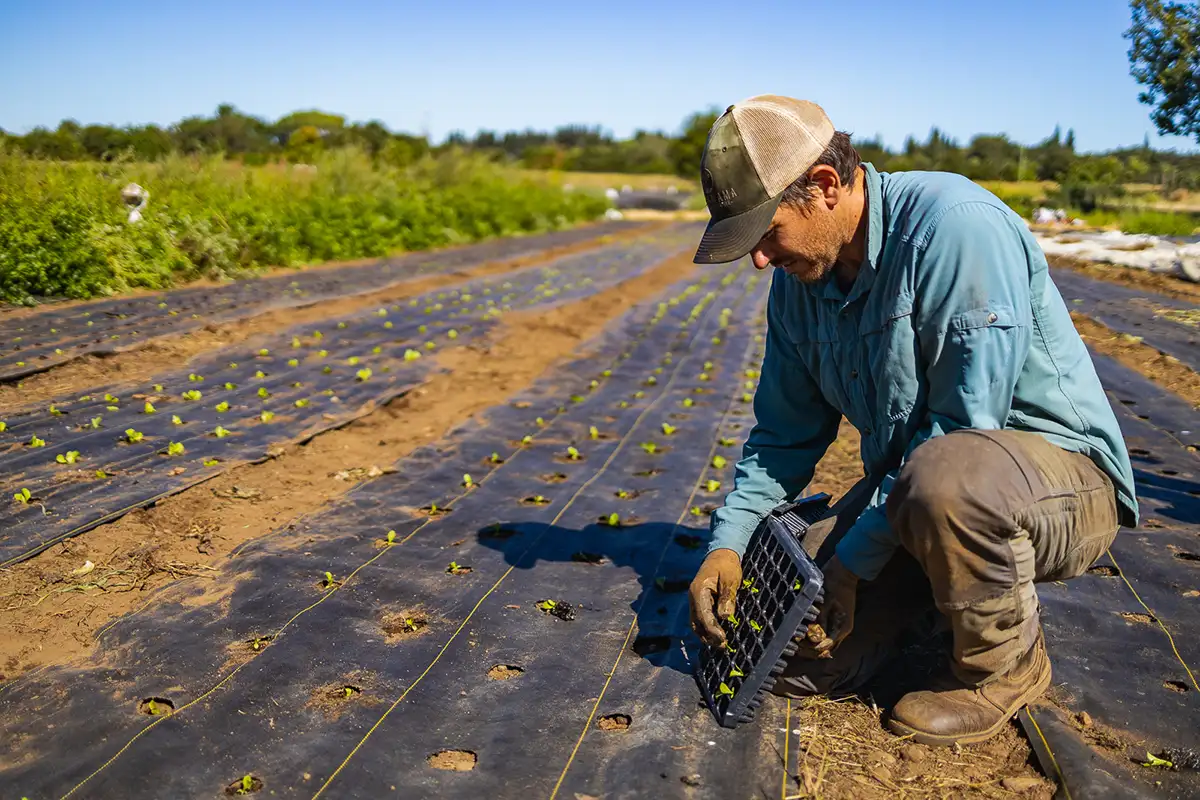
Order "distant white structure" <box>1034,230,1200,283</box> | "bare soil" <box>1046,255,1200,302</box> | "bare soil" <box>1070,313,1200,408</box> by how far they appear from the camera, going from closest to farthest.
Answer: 1. "bare soil" <box>1070,313,1200,408</box>
2. "bare soil" <box>1046,255,1200,302</box>
3. "distant white structure" <box>1034,230,1200,283</box>

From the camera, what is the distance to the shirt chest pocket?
223 cm

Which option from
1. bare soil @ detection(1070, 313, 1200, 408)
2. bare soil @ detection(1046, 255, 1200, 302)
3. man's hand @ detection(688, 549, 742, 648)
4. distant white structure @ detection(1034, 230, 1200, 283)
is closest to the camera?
man's hand @ detection(688, 549, 742, 648)

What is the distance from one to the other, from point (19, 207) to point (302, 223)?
5.55 m

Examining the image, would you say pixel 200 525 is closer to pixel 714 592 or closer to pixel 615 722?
pixel 615 722

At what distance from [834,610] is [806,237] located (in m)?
0.95

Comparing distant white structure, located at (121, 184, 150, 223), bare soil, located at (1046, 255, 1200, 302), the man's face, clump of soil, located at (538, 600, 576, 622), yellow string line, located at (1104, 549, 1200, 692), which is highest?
distant white structure, located at (121, 184, 150, 223)

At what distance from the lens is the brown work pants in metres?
2.05

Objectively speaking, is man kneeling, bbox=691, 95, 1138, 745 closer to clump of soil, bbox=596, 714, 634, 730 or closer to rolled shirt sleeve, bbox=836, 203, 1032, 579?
rolled shirt sleeve, bbox=836, 203, 1032, 579

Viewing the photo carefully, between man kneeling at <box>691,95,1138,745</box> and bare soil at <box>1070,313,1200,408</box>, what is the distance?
4.86 m

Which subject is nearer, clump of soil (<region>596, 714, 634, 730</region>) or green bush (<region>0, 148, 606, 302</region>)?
clump of soil (<region>596, 714, 634, 730</region>)

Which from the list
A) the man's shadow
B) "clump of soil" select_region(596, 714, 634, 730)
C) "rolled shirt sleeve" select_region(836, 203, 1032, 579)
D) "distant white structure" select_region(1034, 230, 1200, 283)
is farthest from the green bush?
"distant white structure" select_region(1034, 230, 1200, 283)

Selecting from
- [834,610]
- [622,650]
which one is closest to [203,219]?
[622,650]

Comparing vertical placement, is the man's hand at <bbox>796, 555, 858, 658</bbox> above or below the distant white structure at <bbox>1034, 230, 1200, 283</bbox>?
below

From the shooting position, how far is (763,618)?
2.38 meters
